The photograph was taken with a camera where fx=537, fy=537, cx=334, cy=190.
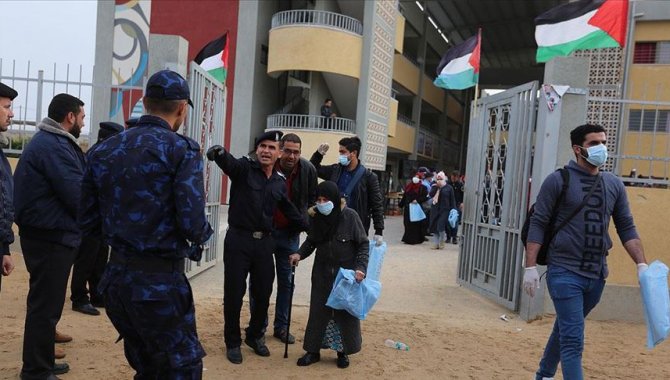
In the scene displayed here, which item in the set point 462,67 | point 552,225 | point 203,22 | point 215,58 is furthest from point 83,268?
point 203,22

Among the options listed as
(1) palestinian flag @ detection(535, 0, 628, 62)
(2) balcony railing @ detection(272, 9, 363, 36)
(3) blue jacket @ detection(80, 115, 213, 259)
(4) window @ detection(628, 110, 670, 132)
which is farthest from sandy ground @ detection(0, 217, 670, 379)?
(2) balcony railing @ detection(272, 9, 363, 36)

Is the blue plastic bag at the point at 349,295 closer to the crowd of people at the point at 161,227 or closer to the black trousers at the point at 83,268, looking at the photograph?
the crowd of people at the point at 161,227

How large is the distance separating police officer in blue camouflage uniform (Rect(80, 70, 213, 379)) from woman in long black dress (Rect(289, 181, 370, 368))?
79.8 inches

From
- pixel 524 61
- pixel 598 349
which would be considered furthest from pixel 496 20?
pixel 598 349

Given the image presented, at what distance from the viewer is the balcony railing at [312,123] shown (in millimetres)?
18750

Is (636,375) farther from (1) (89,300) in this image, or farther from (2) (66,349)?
(1) (89,300)

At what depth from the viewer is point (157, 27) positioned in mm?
20062

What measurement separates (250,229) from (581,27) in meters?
4.72

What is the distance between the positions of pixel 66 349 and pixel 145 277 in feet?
8.63

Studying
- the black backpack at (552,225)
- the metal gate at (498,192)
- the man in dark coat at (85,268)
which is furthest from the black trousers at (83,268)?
the metal gate at (498,192)

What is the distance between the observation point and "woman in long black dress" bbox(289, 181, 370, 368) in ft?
14.6

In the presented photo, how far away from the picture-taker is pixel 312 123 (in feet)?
61.9

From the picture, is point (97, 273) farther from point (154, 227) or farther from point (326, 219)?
point (154, 227)

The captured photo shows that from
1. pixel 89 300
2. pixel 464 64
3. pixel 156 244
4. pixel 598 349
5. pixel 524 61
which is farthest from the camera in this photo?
pixel 524 61
